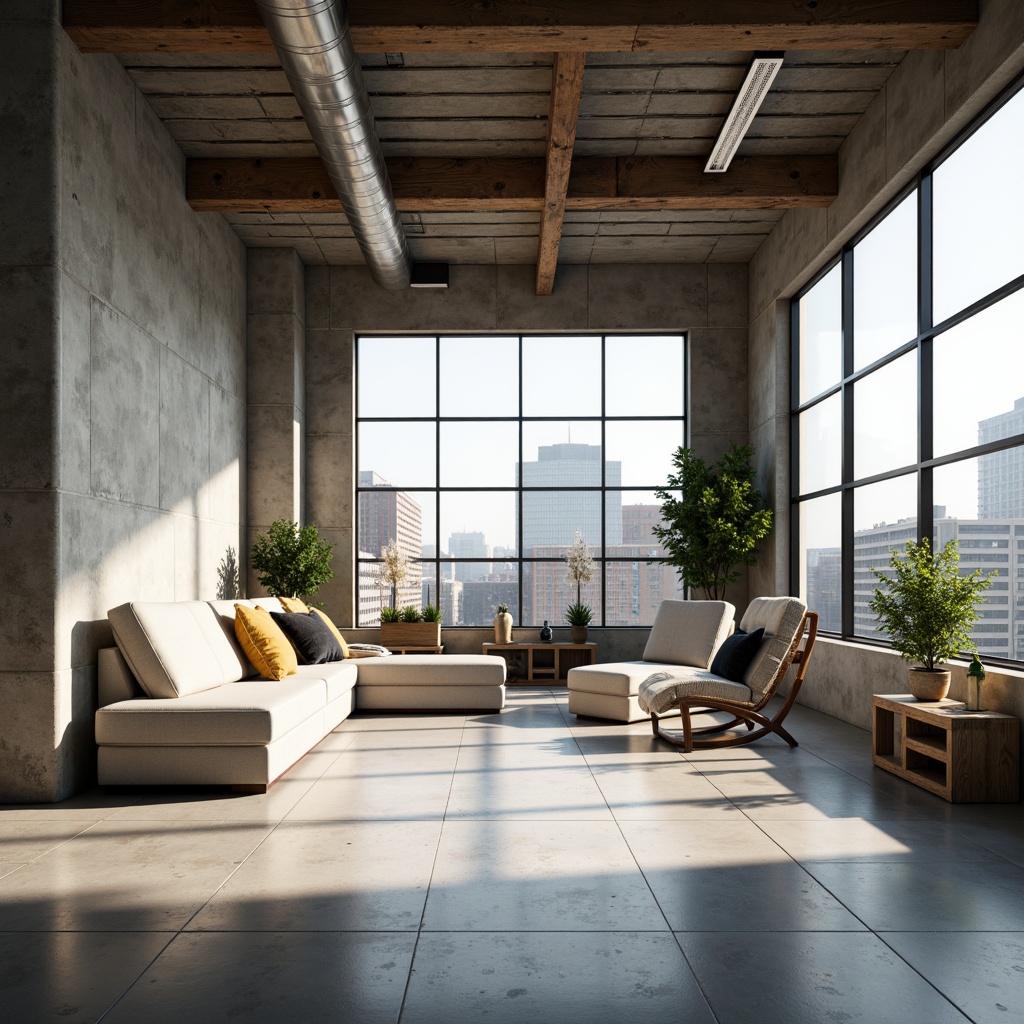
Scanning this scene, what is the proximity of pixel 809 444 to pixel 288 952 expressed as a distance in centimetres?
690

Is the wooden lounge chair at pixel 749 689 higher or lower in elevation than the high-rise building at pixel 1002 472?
lower

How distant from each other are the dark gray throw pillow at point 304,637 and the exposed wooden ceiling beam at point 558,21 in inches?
156

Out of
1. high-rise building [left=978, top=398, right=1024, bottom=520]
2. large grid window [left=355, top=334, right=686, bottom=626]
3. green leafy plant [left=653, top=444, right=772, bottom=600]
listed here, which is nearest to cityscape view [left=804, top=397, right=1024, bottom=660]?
high-rise building [left=978, top=398, right=1024, bottom=520]

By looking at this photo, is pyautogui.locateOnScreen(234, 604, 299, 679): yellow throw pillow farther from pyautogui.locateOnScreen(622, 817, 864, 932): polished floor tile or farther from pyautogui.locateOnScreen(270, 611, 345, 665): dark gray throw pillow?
pyautogui.locateOnScreen(622, 817, 864, 932): polished floor tile

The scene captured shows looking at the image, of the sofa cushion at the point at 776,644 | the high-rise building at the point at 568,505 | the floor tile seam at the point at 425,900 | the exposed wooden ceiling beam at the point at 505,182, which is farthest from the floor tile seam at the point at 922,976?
the high-rise building at the point at 568,505

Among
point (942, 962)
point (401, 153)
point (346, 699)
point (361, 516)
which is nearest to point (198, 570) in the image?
point (346, 699)

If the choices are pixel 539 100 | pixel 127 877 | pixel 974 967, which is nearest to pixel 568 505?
pixel 539 100

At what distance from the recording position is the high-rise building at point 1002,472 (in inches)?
194

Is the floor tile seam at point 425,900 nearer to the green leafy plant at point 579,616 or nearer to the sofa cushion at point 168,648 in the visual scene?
the sofa cushion at point 168,648

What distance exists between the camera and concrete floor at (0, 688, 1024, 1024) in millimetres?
2471

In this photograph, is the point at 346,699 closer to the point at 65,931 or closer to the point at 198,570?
the point at 198,570

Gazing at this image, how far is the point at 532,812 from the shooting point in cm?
439

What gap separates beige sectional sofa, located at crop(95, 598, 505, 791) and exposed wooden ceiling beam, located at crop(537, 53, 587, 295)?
3892 mm

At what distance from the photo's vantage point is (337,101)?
5332 millimetres
